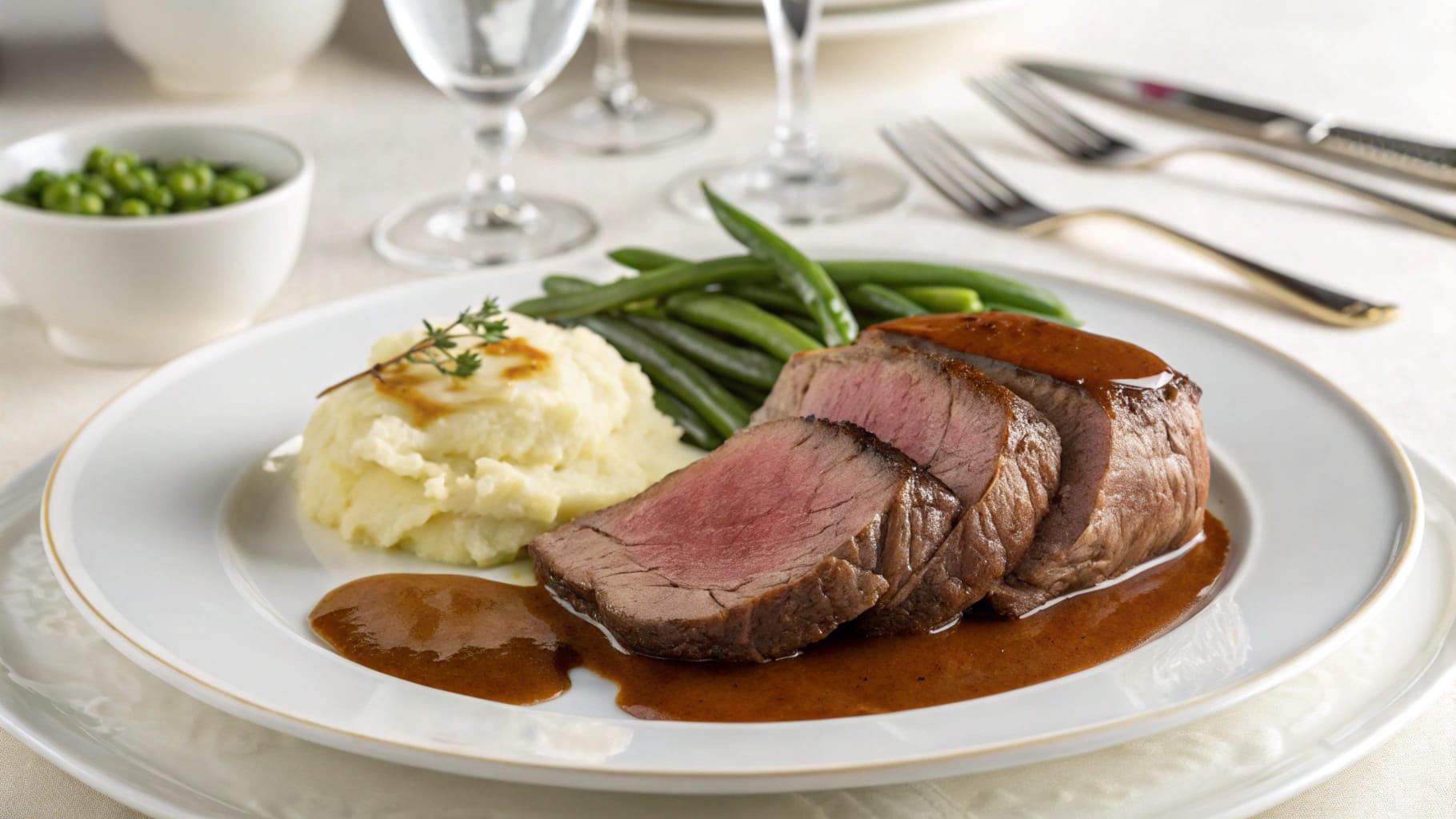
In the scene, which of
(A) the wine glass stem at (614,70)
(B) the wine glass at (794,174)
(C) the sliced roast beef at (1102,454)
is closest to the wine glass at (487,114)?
(B) the wine glass at (794,174)

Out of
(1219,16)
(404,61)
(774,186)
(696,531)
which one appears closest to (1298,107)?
(1219,16)

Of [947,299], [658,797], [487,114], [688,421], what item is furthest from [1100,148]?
[658,797]

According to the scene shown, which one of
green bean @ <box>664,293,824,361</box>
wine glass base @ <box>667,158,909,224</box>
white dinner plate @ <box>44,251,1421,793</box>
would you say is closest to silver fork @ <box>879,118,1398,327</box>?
wine glass base @ <box>667,158,909,224</box>

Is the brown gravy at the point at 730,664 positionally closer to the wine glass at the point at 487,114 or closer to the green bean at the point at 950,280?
the green bean at the point at 950,280

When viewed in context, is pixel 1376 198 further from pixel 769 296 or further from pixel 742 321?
pixel 742 321

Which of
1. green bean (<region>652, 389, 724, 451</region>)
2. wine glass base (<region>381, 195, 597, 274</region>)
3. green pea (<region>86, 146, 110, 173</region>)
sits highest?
green pea (<region>86, 146, 110, 173</region>)

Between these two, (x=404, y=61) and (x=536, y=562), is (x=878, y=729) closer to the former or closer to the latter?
(x=536, y=562)

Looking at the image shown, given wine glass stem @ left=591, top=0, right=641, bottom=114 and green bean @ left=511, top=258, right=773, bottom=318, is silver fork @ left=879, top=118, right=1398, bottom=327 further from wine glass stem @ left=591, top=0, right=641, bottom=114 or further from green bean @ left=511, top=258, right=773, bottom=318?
green bean @ left=511, top=258, right=773, bottom=318
